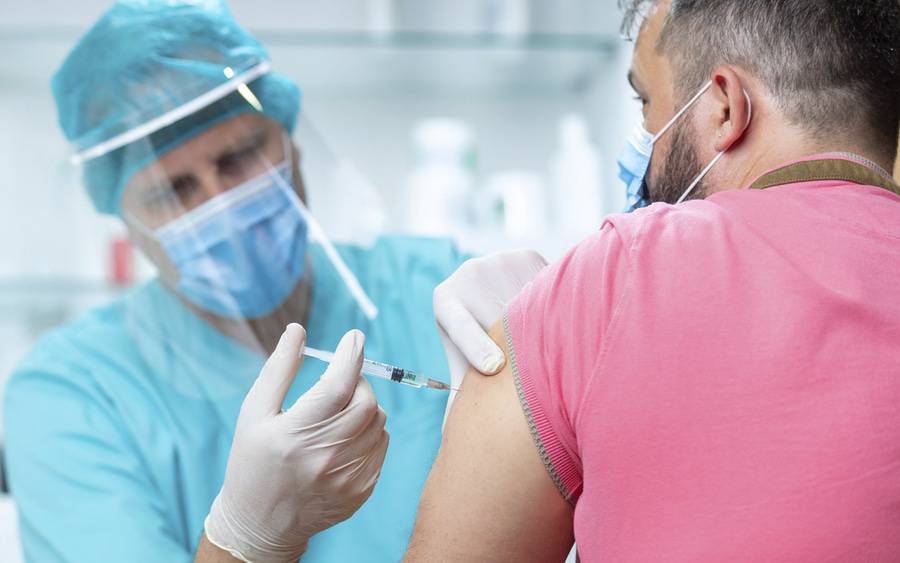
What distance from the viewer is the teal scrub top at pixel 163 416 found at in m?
1.03

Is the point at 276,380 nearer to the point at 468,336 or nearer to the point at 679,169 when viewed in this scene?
the point at 468,336

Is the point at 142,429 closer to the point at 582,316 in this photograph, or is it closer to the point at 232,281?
the point at 232,281

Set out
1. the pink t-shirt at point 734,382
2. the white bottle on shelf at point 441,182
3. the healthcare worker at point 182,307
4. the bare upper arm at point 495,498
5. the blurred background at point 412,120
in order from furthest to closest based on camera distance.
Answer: the white bottle on shelf at point 441,182 < the blurred background at point 412,120 < the healthcare worker at point 182,307 < the bare upper arm at point 495,498 < the pink t-shirt at point 734,382

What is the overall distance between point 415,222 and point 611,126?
0.49 meters

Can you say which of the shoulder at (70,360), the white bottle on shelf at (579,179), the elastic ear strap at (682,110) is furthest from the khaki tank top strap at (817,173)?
the white bottle on shelf at (579,179)

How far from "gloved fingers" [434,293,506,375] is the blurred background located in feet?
1.91

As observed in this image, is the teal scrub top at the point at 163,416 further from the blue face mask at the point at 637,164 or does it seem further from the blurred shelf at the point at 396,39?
the blurred shelf at the point at 396,39

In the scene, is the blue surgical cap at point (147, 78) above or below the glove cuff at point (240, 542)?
above

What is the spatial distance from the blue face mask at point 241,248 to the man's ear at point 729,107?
0.64 m

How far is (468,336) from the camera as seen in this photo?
2.71 ft

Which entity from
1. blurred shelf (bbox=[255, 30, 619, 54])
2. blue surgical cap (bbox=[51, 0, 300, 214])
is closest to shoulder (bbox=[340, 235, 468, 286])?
blue surgical cap (bbox=[51, 0, 300, 214])

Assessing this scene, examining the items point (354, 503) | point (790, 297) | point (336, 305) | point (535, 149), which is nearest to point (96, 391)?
point (336, 305)

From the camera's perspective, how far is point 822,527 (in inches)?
24.0

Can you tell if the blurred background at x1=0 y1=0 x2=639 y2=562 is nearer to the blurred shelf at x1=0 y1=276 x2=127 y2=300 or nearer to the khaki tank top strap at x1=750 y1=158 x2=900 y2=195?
the blurred shelf at x1=0 y1=276 x2=127 y2=300
